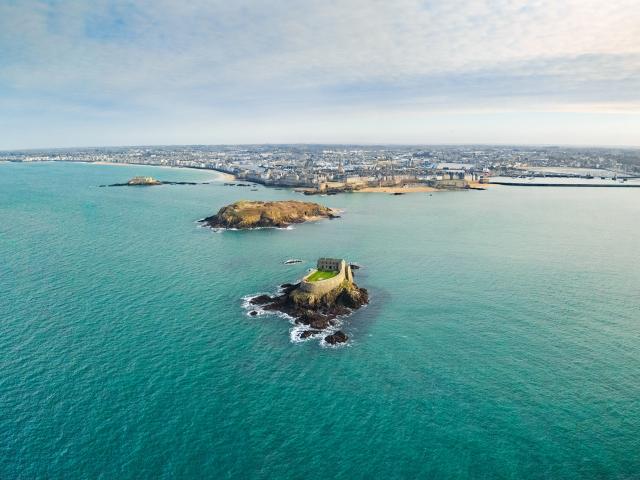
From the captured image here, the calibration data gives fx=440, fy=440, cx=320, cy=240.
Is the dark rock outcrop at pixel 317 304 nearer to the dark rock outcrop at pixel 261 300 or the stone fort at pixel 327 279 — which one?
the dark rock outcrop at pixel 261 300

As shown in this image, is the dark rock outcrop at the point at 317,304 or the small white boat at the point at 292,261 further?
the small white boat at the point at 292,261

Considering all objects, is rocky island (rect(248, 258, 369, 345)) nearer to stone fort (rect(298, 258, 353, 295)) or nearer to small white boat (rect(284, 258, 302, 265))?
stone fort (rect(298, 258, 353, 295))

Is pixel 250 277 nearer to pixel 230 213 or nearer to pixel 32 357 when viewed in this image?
pixel 32 357

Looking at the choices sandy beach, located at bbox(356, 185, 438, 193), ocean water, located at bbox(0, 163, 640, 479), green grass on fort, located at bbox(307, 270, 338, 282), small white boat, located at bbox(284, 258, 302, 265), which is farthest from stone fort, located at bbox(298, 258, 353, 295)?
sandy beach, located at bbox(356, 185, 438, 193)

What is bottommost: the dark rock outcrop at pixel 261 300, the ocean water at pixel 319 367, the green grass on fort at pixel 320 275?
the ocean water at pixel 319 367

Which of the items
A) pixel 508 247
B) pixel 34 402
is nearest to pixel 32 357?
pixel 34 402

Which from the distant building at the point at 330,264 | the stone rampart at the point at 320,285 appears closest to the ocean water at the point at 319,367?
the stone rampart at the point at 320,285
